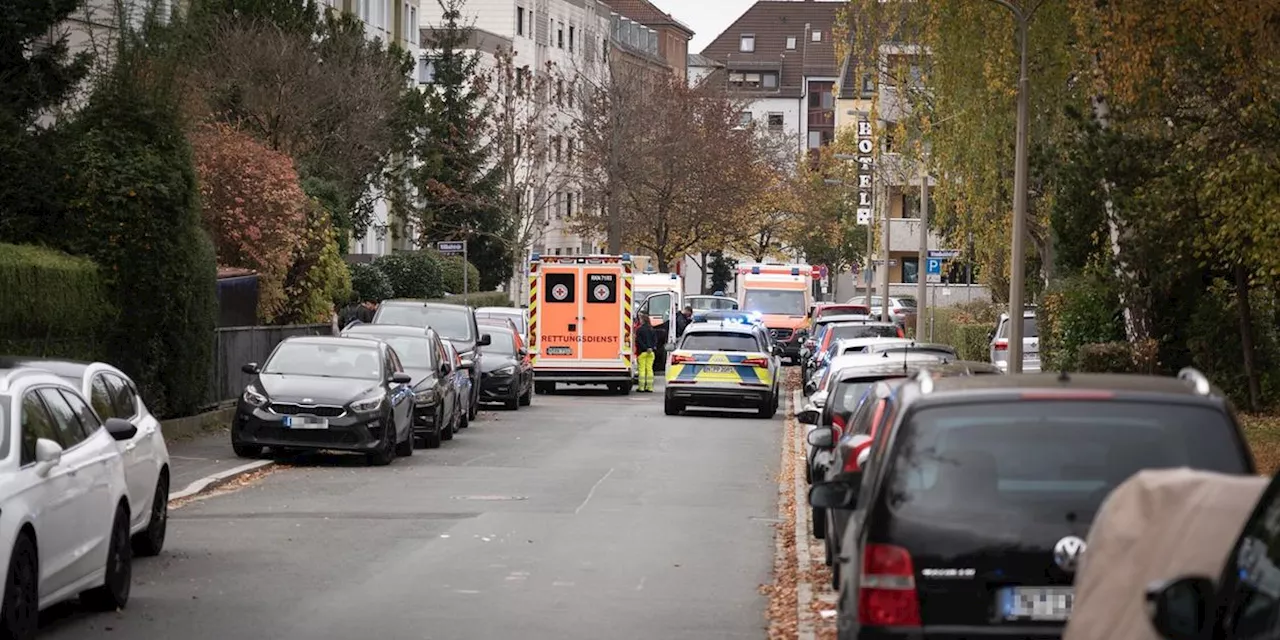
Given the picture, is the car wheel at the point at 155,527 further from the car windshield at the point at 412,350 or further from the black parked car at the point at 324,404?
the car windshield at the point at 412,350

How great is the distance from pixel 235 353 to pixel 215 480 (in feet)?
34.8

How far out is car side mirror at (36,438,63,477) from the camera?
1142 centimetres

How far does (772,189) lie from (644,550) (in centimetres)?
8394

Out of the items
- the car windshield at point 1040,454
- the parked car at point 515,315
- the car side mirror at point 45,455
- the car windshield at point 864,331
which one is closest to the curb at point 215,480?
the car side mirror at point 45,455

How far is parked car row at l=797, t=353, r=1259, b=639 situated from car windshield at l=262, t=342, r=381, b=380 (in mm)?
18225

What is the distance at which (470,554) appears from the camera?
16.3m

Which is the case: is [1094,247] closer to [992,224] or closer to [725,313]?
[992,224]

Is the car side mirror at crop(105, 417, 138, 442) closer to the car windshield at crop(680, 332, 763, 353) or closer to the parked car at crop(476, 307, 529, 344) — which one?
the car windshield at crop(680, 332, 763, 353)

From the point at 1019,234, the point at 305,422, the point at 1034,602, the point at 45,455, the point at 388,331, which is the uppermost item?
the point at 1019,234

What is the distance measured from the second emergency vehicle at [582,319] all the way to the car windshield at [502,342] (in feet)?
18.3

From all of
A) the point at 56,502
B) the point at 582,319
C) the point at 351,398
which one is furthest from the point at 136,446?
the point at 582,319

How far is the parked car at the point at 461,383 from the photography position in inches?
1273

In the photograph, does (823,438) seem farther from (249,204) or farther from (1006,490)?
(249,204)

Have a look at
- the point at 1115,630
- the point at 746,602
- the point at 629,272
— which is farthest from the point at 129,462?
the point at 629,272
